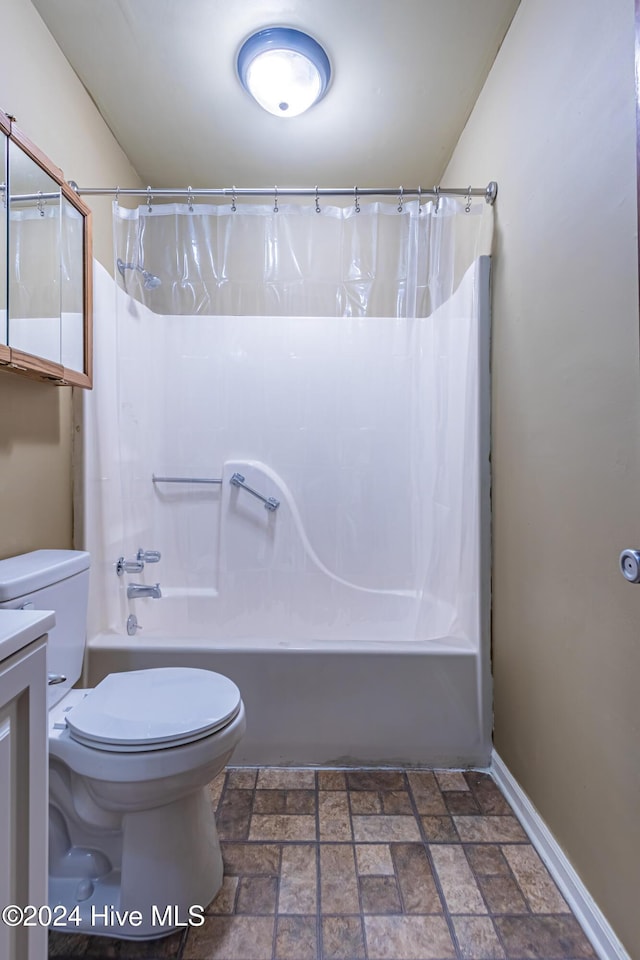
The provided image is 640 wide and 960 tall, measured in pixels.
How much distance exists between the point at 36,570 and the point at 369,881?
121 centimetres

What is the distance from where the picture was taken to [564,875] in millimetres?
1097

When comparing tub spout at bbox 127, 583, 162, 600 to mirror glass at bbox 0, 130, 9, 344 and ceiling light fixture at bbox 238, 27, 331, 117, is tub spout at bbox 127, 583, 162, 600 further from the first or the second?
ceiling light fixture at bbox 238, 27, 331, 117

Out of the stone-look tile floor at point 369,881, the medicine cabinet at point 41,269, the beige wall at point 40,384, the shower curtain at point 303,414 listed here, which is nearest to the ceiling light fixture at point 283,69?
the shower curtain at point 303,414

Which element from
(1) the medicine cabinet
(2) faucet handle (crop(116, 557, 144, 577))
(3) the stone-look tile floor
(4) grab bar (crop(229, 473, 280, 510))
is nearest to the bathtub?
(3) the stone-look tile floor

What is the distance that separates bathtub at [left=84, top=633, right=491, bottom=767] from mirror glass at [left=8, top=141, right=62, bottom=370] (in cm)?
107

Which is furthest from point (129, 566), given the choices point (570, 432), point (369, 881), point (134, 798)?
point (570, 432)

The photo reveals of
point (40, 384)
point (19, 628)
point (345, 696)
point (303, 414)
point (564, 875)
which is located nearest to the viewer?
point (19, 628)

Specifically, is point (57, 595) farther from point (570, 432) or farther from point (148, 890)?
point (570, 432)

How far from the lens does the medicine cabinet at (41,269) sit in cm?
115

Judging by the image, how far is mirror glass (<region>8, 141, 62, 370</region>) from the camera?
1177mm

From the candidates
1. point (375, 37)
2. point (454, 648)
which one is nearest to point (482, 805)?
point (454, 648)

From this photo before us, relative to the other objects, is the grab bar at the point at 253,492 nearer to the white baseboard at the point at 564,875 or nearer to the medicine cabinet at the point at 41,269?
the medicine cabinet at the point at 41,269

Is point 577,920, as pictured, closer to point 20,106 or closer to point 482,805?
A: point 482,805

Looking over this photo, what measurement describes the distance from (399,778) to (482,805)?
28 centimetres
